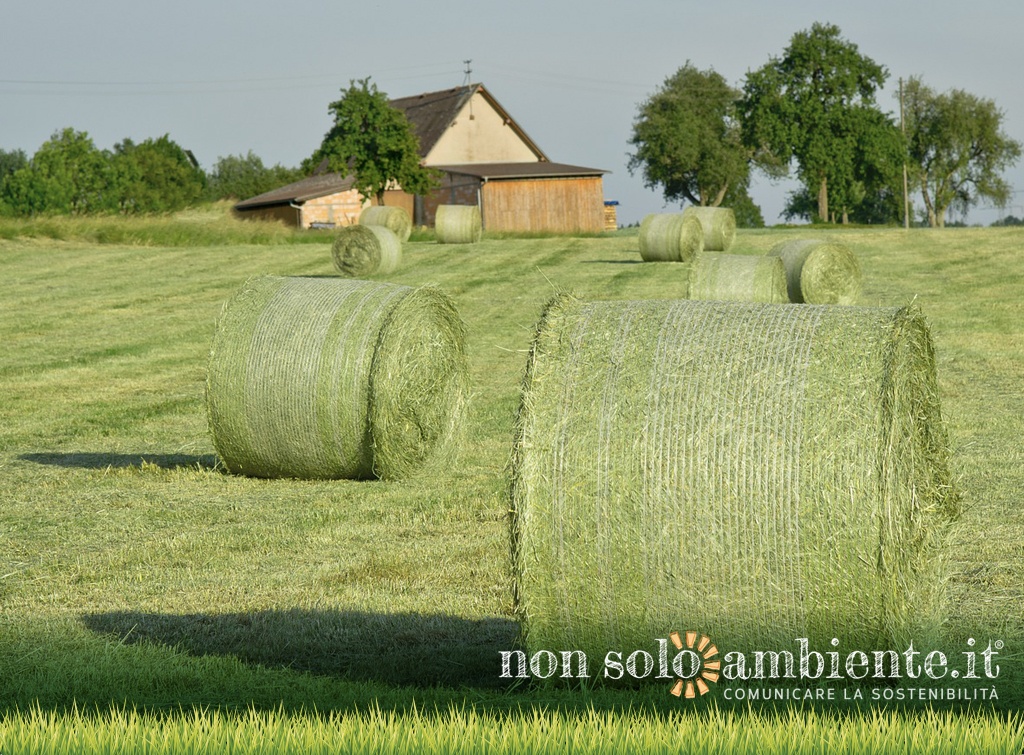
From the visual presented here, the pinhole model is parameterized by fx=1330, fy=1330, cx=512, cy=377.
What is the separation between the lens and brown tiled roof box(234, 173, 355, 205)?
222 feet

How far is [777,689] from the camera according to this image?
5.89 metres

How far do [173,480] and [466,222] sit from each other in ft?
103

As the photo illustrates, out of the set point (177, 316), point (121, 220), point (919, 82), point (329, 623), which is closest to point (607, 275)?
point (177, 316)

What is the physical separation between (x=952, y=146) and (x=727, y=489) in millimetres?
95199

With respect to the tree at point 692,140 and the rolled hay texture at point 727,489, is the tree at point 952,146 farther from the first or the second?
the rolled hay texture at point 727,489

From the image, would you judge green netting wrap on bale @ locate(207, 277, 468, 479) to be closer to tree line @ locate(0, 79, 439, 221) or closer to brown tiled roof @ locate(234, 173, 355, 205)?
tree line @ locate(0, 79, 439, 221)

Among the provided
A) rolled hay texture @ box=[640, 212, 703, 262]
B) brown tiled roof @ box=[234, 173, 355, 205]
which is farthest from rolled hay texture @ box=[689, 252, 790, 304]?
brown tiled roof @ box=[234, 173, 355, 205]

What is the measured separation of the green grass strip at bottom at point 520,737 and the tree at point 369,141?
2009 inches

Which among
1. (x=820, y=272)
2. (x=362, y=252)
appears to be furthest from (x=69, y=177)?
(x=820, y=272)

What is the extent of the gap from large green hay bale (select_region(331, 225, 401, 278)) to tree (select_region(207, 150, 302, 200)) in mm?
56688

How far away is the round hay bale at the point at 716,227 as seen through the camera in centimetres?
3597

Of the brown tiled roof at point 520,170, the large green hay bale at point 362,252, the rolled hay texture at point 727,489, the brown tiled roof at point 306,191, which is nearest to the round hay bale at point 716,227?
the large green hay bale at point 362,252

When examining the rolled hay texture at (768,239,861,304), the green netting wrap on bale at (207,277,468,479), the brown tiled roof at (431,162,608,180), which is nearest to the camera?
the green netting wrap on bale at (207,277,468,479)

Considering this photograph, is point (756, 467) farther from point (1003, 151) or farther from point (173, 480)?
point (1003, 151)
